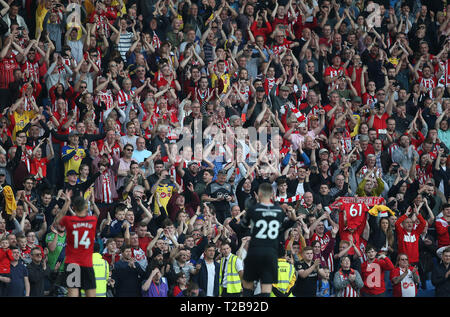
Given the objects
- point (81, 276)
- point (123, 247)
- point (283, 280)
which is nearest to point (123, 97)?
point (123, 247)

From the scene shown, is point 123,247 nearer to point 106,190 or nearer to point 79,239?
point 79,239

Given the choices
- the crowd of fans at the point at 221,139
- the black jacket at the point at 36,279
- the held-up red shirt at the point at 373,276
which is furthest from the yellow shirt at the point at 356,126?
the black jacket at the point at 36,279

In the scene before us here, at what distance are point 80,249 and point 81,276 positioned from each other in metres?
0.40

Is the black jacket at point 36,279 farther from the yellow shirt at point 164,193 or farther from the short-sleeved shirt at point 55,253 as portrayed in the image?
the yellow shirt at point 164,193

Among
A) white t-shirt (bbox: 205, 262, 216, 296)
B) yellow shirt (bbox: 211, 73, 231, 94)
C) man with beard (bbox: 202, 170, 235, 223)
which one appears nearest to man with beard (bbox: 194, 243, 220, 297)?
white t-shirt (bbox: 205, 262, 216, 296)

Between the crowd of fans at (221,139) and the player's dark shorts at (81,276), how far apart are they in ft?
2.70

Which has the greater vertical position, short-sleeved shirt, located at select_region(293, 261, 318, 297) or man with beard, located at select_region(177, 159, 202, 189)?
man with beard, located at select_region(177, 159, 202, 189)

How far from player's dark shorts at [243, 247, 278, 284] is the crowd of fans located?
35cm

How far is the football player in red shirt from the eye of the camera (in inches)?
500

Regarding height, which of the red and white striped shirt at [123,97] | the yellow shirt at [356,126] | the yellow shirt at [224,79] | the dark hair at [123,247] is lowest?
the dark hair at [123,247]

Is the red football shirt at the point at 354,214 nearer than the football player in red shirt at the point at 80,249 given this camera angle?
No

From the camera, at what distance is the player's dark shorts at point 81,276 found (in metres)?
12.8

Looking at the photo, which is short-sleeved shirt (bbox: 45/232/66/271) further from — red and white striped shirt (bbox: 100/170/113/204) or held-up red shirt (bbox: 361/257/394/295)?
held-up red shirt (bbox: 361/257/394/295)

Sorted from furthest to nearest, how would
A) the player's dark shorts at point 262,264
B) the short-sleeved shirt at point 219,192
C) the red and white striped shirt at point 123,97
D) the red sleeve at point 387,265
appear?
the red and white striped shirt at point 123,97
the short-sleeved shirt at point 219,192
the red sleeve at point 387,265
the player's dark shorts at point 262,264
